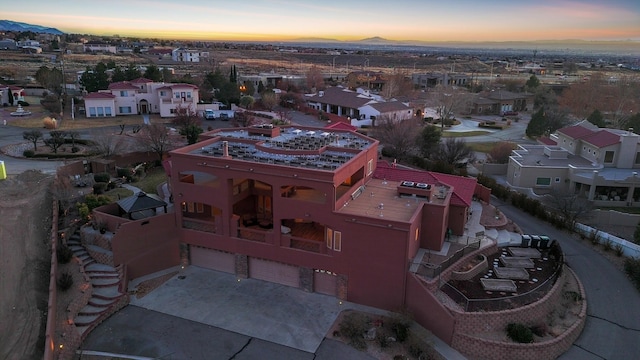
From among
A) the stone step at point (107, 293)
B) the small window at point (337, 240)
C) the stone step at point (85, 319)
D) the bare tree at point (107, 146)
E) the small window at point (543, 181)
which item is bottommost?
the stone step at point (85, 319)

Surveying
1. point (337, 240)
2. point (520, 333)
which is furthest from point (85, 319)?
point (520, 333)

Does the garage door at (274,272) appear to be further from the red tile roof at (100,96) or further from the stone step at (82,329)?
the red tile roof at (100,96)

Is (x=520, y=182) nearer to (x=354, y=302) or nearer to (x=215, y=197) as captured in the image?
(x=354, y=302)

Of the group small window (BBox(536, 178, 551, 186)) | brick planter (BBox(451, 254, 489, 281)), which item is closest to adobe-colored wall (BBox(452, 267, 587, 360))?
brick planter (BBox(451, 254, 489, 281))

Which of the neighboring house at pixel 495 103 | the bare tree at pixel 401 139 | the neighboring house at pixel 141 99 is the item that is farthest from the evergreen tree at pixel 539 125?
the neighboring house at pixel 141 99

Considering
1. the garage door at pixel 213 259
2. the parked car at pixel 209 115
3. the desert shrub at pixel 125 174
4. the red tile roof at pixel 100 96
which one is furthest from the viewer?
the parked car at pixel 209 115

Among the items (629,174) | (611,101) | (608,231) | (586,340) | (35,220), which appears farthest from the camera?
(611,101)

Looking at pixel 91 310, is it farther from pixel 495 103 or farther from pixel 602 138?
pixel 495 103

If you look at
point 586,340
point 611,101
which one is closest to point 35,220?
point 586,340
